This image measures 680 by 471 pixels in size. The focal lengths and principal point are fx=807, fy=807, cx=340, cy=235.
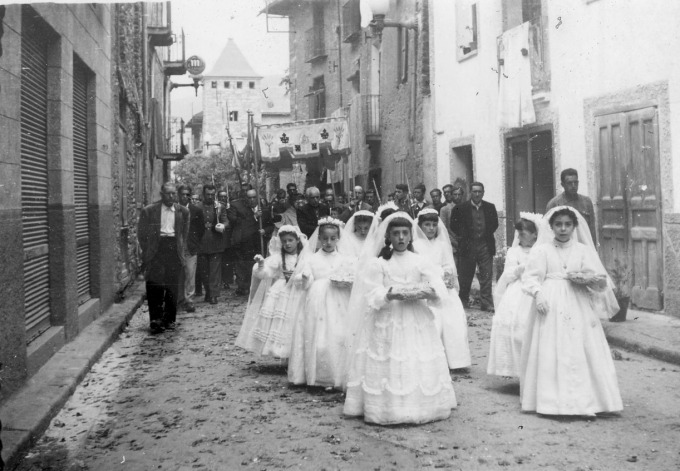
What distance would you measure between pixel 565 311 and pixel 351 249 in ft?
6.99

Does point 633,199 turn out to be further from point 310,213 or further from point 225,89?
Result: point 225,89

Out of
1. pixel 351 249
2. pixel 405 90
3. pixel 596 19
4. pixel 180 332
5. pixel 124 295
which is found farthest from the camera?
pixel 405 90

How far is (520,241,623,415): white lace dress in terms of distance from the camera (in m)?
5.49

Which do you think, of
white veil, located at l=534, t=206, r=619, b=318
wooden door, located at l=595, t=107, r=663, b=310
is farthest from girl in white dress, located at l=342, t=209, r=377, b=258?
wooden door, located at l=595, t=107, r=663, b=310

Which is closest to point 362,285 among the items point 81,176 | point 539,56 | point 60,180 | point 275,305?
point 275,305

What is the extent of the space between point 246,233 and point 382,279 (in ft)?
26.2

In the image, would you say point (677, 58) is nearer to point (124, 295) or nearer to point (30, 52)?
point (30, 52)

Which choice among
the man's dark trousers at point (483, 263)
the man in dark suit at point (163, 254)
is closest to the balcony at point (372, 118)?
the man's dark trousers at point (483, 263)

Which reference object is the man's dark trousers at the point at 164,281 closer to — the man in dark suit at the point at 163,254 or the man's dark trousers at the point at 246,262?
the man in dark suit at the point at 163,254

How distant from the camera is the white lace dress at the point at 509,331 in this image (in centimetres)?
646

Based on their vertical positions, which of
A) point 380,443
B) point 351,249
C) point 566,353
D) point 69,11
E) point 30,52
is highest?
point 69,11

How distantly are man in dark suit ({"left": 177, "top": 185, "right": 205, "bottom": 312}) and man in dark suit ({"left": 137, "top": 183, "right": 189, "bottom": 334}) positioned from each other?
1.39 metres

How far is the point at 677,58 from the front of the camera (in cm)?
898

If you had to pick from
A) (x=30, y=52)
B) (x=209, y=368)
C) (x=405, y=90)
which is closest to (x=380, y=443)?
(x=209, y=368)
